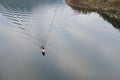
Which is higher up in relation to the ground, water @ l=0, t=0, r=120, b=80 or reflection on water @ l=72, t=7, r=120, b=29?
water @ l=0, t=0, r=120, b=80

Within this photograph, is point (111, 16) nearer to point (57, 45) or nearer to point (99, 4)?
point (99, 4)

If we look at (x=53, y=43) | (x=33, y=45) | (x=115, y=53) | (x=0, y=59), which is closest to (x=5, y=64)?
(x=0, y=59)

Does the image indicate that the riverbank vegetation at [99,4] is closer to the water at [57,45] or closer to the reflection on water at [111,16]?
the reflection on water at [111,16]

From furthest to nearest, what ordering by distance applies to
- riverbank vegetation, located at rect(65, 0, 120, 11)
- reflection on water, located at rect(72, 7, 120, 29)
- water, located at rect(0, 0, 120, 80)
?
riverbank vegetation, located at rect(65, 0, 120, 11), reflection on water, located at rect(72, 7, 120, 29), water, located at rect(0, 0, 120, 80)

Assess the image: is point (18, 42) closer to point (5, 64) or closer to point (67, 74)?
point (5, 64)

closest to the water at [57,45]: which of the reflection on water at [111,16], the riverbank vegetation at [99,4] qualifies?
the reflection on water at [111,16]

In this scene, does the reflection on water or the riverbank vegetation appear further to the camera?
the riverbank vegetation

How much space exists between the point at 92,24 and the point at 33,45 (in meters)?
19.6

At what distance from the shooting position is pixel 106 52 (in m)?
39.5

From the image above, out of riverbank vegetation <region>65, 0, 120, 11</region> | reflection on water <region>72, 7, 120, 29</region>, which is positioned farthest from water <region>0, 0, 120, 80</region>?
riverbank vegetation <region>65, 0, 120, 11</region>

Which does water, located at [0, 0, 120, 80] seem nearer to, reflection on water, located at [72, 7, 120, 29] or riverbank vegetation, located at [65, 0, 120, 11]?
reflection on water, located at [72, 7, 120, 29]

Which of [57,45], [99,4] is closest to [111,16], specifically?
[99,4]

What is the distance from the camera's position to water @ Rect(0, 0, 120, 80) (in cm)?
3216

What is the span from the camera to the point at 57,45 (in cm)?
4009
